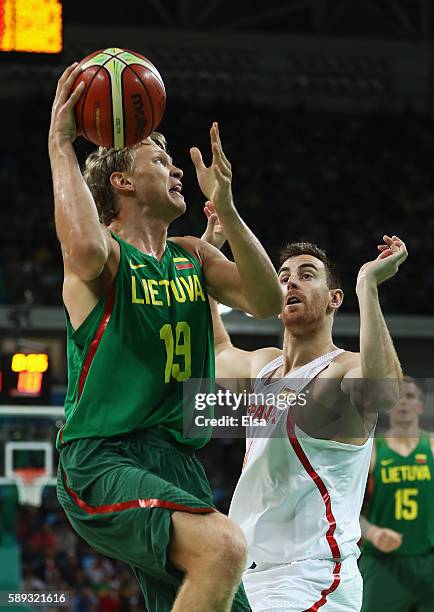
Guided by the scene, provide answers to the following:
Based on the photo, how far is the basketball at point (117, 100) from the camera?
395 centimetres

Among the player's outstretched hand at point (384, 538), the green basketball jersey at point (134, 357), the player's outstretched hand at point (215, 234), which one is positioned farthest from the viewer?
the player's outstretched hand at point (384, 538)

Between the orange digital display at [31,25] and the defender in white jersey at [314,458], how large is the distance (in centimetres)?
378

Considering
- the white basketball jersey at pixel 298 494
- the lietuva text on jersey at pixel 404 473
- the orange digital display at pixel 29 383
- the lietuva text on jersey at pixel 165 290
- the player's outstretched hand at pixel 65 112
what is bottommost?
the lietuva text on jersey at pixel 404 473

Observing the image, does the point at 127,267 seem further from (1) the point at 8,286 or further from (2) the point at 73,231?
(1) the point at 8,286

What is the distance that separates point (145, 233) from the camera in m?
4.18

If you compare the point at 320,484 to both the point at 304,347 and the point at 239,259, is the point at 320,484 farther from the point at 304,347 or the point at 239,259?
the point at 239,259

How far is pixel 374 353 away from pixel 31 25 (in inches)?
188

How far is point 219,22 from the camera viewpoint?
2381cm

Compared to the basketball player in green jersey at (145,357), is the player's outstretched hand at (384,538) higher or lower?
lower

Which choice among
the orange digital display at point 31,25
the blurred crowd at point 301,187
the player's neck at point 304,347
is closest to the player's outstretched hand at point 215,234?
the player's neck at point 304,347

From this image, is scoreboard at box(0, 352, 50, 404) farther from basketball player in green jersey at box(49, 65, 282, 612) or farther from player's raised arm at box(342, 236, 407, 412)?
basketball player in green jersey at box(49, 65, 282, 612)

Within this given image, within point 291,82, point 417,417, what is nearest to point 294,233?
point 291,82

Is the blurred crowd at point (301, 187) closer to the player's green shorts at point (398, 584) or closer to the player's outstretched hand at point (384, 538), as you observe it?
the player's green shorts at point (398, 584)

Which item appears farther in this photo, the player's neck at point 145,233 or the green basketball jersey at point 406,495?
the green basketball jersey at point 406,495
